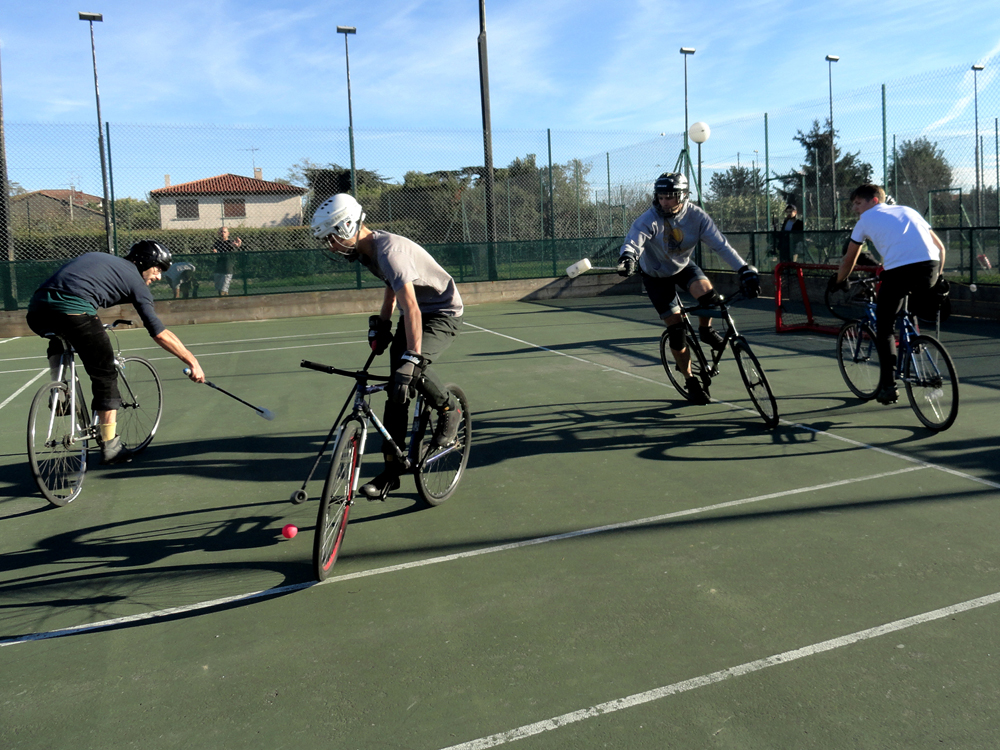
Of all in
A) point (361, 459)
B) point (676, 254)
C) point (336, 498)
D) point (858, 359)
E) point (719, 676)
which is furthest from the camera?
point (858, 359)

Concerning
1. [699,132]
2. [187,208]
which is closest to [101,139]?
[187,208]

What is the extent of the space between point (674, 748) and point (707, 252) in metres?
18.5

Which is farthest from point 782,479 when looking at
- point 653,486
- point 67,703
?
point 67,703

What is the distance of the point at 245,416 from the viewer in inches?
313

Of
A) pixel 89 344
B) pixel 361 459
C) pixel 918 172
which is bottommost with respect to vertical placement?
pixel 361 459

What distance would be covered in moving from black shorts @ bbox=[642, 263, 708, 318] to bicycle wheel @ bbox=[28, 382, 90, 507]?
455 centimetres

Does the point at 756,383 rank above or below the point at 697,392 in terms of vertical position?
above

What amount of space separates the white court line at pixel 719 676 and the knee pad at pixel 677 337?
3.94 m

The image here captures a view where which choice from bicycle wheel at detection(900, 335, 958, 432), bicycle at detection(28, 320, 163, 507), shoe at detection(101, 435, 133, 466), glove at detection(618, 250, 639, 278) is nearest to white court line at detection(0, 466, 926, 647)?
bicycle wheel at detection(900, 335, 958, 432)

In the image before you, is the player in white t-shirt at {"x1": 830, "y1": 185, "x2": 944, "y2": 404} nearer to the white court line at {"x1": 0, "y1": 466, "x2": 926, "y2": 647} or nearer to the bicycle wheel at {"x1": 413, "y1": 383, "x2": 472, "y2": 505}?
the white court line at {"x1": 0, "y1": 466, "x2": 926, "y2": 647}

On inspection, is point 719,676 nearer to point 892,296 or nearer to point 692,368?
point 892,296

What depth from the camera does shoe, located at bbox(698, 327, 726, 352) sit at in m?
6.93

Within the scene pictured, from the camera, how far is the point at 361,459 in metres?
4.41

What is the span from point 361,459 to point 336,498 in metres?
0.48
